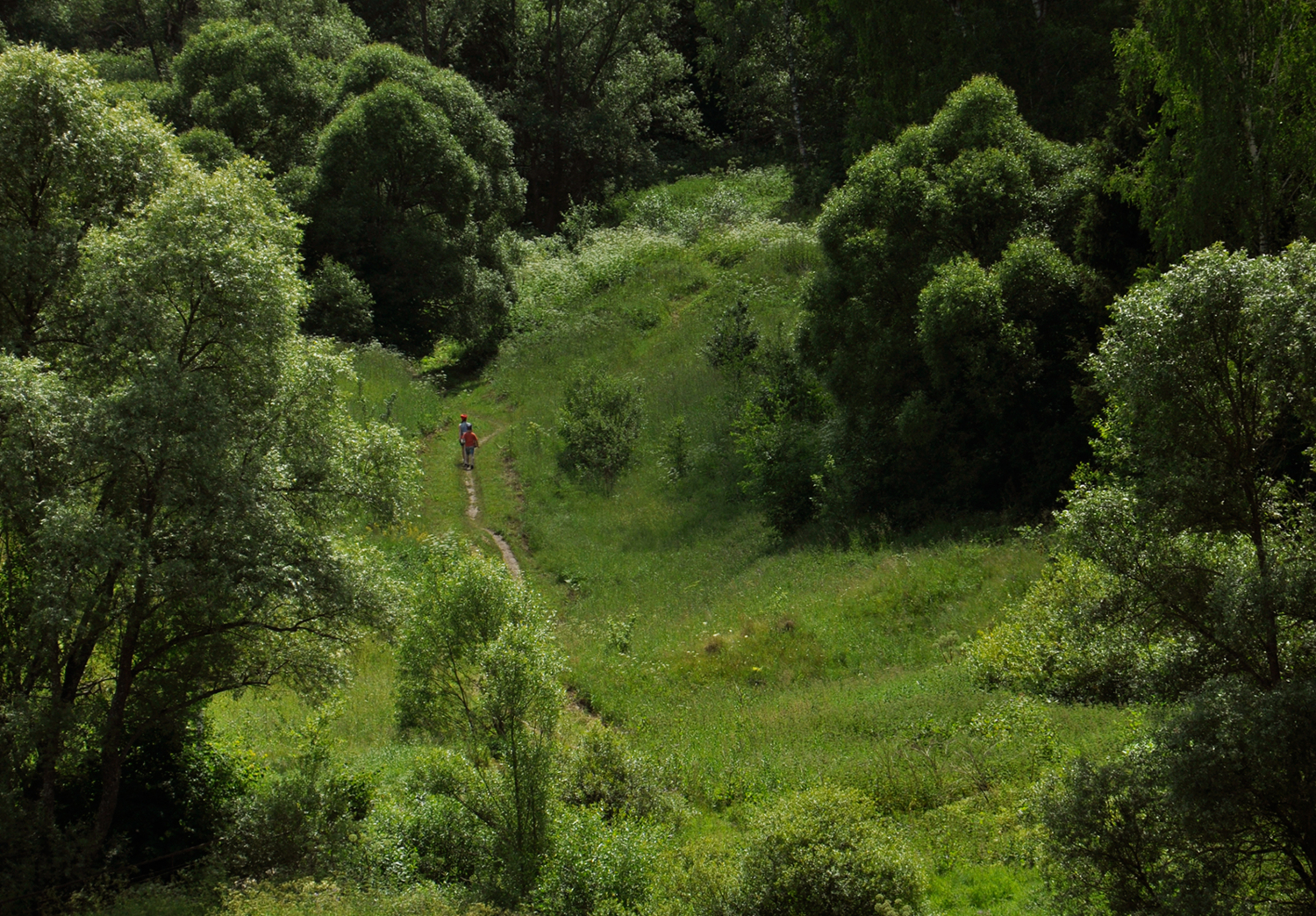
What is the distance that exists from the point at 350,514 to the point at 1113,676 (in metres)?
10.2

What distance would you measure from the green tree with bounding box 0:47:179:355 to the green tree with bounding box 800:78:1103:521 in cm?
1402

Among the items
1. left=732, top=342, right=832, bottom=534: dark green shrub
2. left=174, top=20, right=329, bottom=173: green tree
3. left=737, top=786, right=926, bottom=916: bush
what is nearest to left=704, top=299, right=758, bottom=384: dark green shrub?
left=732, top=342, right=832, bottom=534: dark green shrub

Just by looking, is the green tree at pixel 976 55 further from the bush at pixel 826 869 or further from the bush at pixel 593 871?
the bush at pixel 593 871

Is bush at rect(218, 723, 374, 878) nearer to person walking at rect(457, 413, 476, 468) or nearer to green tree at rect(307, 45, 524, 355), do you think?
person walking at rect(457, 413, 476, 468)

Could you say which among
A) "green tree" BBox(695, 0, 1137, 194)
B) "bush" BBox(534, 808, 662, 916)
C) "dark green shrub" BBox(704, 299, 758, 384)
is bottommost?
"bush" BBox(534, 808, 662, 916)

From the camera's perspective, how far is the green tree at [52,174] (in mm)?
11133

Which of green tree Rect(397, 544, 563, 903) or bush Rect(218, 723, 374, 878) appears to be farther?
bush Rect(218, 723, 374, 878)

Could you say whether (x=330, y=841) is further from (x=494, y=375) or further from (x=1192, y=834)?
(x=494, y=375)

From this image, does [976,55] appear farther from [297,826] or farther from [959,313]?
[297,826]

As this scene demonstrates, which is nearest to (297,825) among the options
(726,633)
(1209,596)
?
(726,633)

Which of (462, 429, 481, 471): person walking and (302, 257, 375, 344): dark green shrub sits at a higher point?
(302, 257, 375, 344): dark green shrub

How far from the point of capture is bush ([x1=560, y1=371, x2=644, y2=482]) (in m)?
26.8

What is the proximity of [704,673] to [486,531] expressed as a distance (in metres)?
9.17

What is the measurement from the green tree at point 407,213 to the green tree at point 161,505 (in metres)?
24.6
